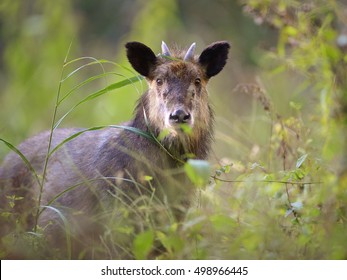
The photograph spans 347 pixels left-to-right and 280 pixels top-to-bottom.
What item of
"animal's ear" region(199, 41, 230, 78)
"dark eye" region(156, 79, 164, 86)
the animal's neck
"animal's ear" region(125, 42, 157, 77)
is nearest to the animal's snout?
the animal's neck

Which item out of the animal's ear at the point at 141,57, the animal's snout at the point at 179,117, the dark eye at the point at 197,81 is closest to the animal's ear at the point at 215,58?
the dark eye at the point at 197,81

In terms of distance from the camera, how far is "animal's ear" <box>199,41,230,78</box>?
7676 mm

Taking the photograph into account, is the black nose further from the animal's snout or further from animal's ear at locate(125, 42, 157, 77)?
animal's ear at locate(125, 42, 157, 77)

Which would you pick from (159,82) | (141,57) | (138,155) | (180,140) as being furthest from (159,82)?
(138,155)

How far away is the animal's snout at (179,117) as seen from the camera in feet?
21.7

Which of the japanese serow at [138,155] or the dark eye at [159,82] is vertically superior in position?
the dark eye at [159,82]

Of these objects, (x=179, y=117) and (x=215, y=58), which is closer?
(x=179, y=117)

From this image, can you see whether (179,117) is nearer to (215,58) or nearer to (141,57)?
(141,57)

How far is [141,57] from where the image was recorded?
24.5 ft

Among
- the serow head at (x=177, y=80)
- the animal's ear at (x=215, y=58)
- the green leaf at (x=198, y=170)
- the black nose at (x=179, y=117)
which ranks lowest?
the green leaf at (x=198, y=170)

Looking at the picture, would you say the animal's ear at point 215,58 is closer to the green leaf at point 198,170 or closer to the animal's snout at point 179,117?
the animal's snout at point 179,117

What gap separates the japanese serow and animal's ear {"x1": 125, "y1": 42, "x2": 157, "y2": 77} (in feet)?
0.03

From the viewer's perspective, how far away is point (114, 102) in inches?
484

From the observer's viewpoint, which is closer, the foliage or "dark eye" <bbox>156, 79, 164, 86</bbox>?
the foliage
